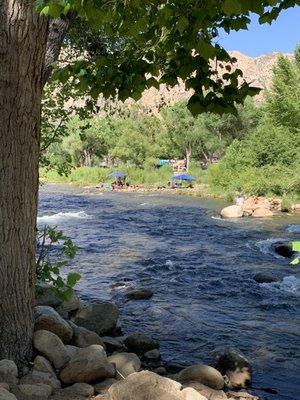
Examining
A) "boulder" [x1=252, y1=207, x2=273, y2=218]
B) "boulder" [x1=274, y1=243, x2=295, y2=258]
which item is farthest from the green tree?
"boulder" [x1=252, y1=207, x2=273, y2=218]

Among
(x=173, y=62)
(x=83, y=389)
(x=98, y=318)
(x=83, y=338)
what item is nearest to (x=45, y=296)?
(x=98, y=318)

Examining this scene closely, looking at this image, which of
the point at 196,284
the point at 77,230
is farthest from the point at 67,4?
the point at 77,230

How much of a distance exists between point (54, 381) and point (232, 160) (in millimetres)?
36308

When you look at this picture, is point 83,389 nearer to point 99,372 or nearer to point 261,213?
point 99,372

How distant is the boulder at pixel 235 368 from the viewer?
576 centimetres

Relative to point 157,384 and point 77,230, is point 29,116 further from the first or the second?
point 77,230

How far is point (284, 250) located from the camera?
560 inches

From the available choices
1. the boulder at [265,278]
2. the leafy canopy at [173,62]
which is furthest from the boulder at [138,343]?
the boulder at [265,278]

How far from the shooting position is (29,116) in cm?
391

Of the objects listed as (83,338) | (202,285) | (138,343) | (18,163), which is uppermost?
(18,163)

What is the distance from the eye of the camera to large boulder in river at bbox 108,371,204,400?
3.98 meters

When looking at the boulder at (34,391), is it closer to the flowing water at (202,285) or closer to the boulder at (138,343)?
the boulder at (138,343)

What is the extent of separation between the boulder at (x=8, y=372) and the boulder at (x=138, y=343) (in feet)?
8.38

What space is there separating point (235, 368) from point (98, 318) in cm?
204
